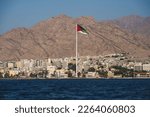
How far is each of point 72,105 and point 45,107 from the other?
670mm

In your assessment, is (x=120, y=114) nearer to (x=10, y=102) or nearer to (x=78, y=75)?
(x=10, y=102)

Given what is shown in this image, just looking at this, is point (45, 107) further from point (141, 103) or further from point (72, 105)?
point (141, 103)

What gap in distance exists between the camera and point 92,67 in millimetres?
163750

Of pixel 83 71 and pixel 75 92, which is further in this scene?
pixel 83 71

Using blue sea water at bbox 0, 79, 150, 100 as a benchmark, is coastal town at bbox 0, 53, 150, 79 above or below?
above

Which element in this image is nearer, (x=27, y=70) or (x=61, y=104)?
(x=61, y=104)

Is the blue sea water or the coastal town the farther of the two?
the coastal town

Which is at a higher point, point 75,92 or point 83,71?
point 83,71

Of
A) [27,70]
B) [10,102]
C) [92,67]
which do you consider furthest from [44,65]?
[10,102]

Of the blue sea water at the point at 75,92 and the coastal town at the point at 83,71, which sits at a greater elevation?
the coastal town at the point at 83,71

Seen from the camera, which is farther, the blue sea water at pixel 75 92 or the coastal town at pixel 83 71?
the coastal town at pixel 83 71

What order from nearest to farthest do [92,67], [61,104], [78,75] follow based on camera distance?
[61,104], [78,75], [92,67]

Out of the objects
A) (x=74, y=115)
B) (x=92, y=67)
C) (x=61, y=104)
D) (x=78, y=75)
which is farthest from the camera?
(x=92, y=67)

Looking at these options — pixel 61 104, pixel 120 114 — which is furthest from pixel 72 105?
pixel 120 114
